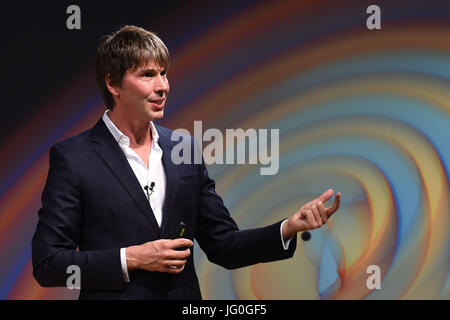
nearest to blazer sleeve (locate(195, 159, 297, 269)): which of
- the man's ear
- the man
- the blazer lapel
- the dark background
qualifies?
the man

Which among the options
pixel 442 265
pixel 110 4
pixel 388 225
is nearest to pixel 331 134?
pixel 388 225

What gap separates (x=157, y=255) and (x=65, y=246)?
298mm

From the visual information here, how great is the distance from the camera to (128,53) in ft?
7.47

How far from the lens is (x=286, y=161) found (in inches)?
143

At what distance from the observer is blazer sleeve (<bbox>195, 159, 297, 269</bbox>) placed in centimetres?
229

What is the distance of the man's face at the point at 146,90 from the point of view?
226cm

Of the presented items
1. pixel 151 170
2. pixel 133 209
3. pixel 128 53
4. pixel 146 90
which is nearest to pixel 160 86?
pixel 146 90

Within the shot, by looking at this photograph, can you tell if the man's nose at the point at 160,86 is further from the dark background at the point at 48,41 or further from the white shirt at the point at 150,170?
the dark background at the point at 48,41

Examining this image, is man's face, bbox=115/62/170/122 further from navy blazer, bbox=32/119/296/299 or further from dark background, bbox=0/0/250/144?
dark background, bbox=0/0/250/144

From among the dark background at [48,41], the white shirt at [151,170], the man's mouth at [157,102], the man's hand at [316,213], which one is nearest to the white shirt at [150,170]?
the white shirt at [151,170]

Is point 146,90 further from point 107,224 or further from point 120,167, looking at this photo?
point 107,224

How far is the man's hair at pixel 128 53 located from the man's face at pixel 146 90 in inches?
0.8

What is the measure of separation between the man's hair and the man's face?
0.02 meters

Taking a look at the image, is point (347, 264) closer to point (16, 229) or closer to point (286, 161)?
point (286, 161)
